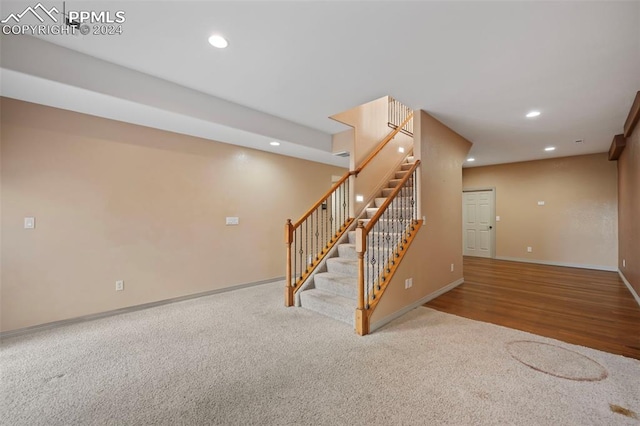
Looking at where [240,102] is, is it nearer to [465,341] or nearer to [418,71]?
Answer: [418,71]

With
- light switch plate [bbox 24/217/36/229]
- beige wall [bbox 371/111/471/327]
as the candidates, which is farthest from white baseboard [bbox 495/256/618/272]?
light switch plate [bbox 24/217/36/229]

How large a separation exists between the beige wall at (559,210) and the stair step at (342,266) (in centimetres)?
554

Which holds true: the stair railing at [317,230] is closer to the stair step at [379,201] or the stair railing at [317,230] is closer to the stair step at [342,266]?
the stair step at [342,266]

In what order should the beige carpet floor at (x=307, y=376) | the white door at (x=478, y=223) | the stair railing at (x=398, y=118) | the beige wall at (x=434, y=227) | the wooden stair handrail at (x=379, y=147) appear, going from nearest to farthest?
→ 1. the beige carpet floor at (x=307, y=376)
2. the beige wall at (x=434, y=227)
3. the wooden stair handrail at (x=379, y=147)
4. the stair railing at (x=398, y=118)
5. the white door at (x=478, y=223)

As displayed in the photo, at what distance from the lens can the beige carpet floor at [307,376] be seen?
1.69 m

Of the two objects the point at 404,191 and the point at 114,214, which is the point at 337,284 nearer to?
the point at 404,191

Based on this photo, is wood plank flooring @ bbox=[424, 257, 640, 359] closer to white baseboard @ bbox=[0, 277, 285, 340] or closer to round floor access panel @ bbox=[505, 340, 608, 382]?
round floor access panel @ bbox=[505, 340, 608, 382]

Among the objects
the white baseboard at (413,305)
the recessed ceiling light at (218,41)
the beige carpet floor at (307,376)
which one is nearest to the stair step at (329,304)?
the beige carpet floor at (307,376)

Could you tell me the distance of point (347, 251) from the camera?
397 centimetres

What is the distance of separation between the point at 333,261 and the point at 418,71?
2562 mm

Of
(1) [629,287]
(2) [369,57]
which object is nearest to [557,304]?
(1) [629,287]

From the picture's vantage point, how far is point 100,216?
3275mm

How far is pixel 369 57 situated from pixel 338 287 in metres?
2.59

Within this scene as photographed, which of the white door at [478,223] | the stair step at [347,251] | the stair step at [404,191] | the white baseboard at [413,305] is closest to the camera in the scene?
the white baseboard at [413,305]
